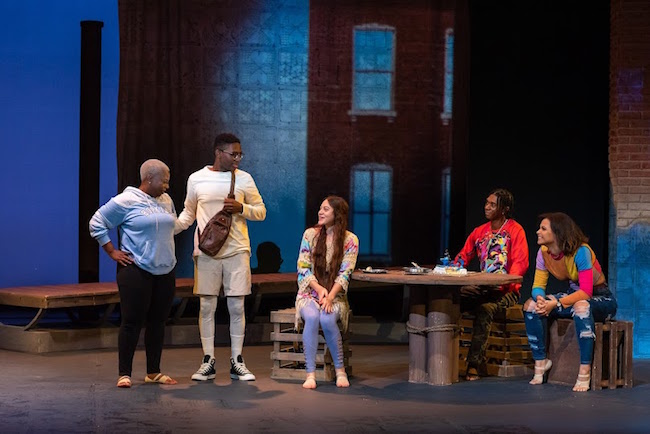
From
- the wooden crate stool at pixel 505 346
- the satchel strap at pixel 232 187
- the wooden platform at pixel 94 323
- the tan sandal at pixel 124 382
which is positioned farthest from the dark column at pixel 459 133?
the tan sandal at pixel 124 382

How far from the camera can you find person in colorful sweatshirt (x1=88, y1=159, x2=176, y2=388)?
6.96m

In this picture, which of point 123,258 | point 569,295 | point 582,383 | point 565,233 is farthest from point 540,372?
point 123,258

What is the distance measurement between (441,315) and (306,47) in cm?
391

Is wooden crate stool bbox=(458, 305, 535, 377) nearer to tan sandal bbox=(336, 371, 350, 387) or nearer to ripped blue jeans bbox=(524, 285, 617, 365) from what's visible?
ripped blue jeans bbox=(524, 285, 617, 365)

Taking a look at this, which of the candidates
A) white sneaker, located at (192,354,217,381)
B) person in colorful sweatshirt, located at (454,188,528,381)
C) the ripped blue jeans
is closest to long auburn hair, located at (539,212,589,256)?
the ripped blue jeans

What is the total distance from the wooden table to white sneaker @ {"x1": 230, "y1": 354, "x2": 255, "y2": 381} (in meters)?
0.95

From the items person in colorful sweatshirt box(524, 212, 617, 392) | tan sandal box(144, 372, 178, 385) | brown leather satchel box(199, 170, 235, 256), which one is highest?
brown leather satchel box(199, 170, 235, 256)

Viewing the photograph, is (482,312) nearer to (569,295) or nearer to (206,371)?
(569,295)

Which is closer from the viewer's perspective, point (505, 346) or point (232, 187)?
point (232, 187)

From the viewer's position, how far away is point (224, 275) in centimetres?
750

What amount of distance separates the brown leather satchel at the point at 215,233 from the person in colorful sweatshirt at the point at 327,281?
0.51 meters

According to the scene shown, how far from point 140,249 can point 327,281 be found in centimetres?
123

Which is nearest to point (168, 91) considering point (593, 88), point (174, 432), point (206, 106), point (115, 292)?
point (206, 106)

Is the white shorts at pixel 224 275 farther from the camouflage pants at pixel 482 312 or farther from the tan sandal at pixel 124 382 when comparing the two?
the camouflage pants at pixel 482 312
